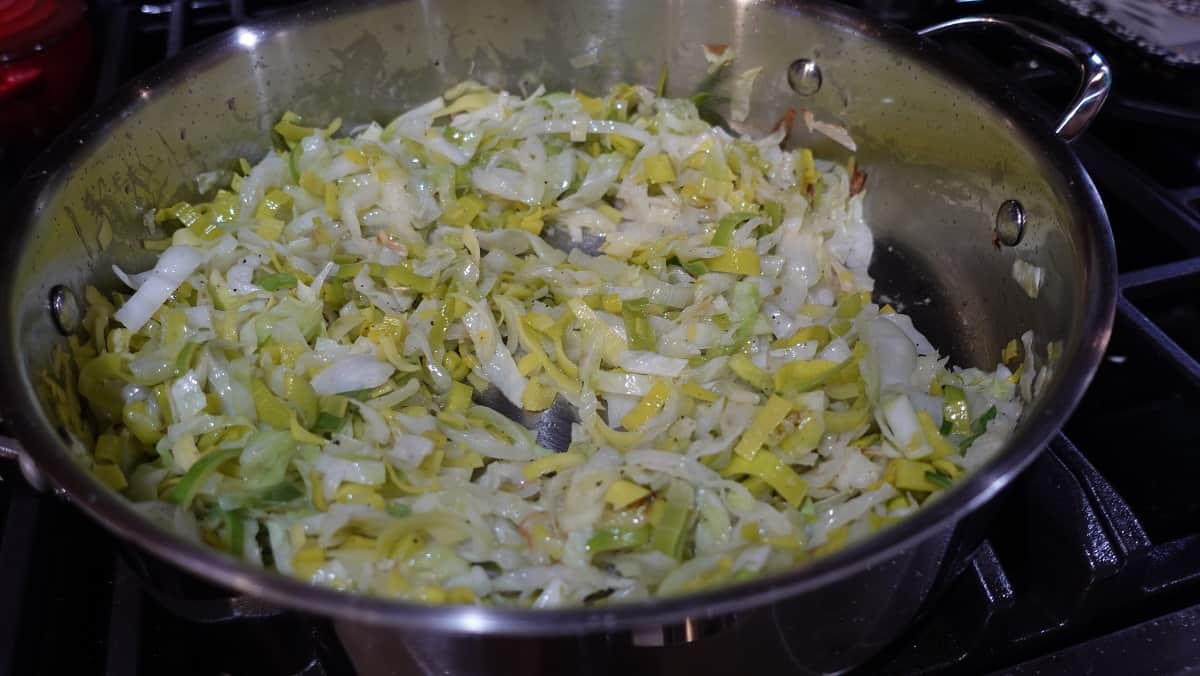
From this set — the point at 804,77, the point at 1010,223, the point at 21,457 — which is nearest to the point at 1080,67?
the point at 1010,223

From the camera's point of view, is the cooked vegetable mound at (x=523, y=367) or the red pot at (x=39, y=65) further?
the red pot at (x=39, y=65)

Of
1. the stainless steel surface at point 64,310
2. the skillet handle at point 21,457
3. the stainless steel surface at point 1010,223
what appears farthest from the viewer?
the stainless steel surface at point 1010,223

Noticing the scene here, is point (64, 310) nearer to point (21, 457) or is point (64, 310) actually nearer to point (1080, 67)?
point (21, 457)

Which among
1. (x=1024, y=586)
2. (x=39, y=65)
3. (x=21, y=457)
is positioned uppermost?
(x=39, y=65)

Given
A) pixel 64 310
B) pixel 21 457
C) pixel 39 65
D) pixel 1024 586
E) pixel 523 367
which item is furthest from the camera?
pixel 39 65

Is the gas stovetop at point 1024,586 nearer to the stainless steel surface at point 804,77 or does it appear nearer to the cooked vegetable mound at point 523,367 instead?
the cooked vegetable mound at point 523,367

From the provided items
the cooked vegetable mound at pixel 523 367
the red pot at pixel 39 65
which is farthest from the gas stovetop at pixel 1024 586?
the red pot at pixel 39 65

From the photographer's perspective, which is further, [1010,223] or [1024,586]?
[1010,223]
